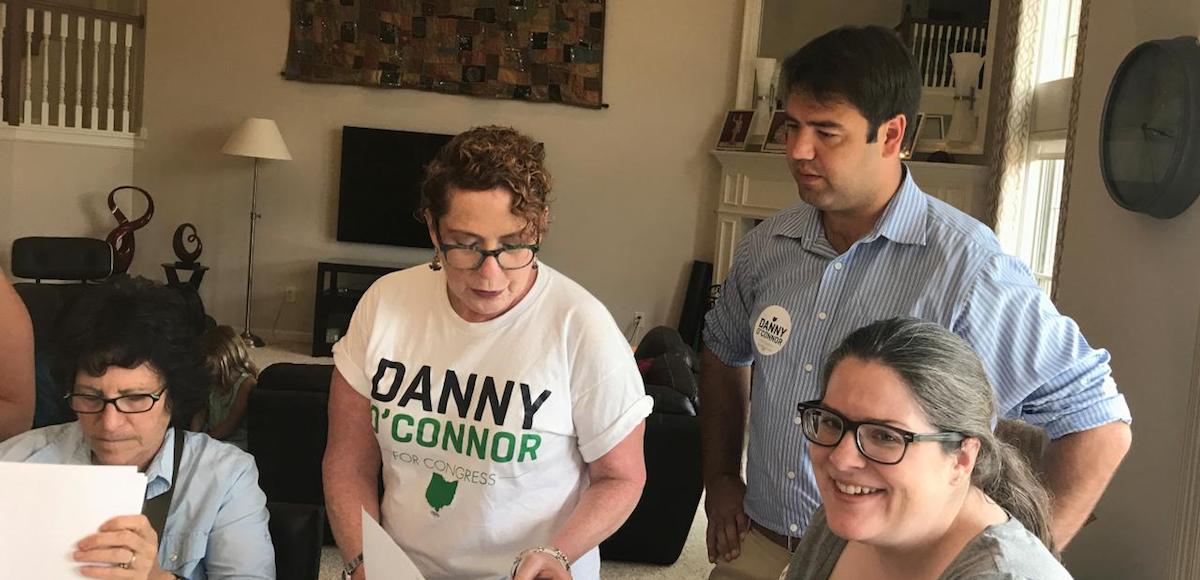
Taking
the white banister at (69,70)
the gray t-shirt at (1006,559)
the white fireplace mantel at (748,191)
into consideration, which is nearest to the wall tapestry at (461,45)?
the white fireplace mantel at (748,191)

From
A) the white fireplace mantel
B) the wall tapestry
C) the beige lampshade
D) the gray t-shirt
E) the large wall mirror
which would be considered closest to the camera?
the gray t-shirt

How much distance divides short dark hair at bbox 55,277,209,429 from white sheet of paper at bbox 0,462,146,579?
0.75 feet

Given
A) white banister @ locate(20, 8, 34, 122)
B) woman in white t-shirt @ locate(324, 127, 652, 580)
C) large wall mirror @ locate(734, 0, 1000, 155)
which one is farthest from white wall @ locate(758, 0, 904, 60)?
woman in white t-shirt @ locate(324, 127, 652, 580)

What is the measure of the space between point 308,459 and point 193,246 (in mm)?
4831

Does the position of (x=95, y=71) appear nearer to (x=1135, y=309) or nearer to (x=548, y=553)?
(x=1135, y=309)

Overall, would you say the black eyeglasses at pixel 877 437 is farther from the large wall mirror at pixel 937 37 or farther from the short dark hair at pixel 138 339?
the large wall mirror at pixel 937 37

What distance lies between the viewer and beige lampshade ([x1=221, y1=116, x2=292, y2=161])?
721cm

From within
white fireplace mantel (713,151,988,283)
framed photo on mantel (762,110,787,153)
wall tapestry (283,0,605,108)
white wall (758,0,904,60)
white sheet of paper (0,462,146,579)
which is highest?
white wall (758,0,904,60)

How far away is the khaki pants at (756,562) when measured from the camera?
1787 millimetres

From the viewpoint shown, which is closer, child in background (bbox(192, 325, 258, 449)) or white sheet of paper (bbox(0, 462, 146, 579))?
white sheet of paper (bbox(0, 462, 146, 579))

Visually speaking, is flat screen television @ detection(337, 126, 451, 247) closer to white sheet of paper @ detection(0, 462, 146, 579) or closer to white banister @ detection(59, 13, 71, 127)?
white banister @ detection(59, 13, 71, 127)

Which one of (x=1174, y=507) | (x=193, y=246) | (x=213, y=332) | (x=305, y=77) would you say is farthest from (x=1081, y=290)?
(x=193, y=246)

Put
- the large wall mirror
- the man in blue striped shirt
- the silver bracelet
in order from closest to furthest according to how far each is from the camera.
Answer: the silver bracelet → the man in blue striped shirt → the large wall mirror

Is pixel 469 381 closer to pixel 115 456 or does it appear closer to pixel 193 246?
pixel 115 456
